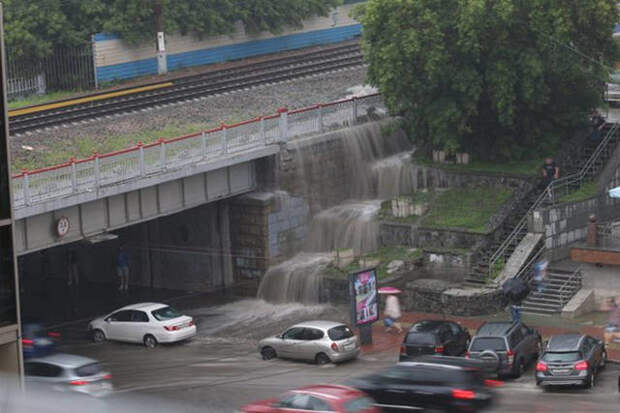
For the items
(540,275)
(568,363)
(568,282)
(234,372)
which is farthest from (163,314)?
(568,363)

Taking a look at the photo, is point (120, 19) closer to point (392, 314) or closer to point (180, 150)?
point (180, 150)

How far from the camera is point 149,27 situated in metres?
57.1

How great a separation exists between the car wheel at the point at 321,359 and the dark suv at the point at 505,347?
4260mm

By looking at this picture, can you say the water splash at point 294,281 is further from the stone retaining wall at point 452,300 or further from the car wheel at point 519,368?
the car wheel at point 519,368

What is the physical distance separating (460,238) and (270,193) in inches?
299

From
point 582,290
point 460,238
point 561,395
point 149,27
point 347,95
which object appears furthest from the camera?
point 149,27

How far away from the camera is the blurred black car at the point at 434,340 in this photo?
1131 inches

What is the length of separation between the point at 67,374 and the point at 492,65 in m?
21.4

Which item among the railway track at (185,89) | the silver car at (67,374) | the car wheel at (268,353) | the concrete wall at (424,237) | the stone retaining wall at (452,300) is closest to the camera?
the silver car at (67,374)

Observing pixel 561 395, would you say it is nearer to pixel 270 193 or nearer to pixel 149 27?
pixel 270 193

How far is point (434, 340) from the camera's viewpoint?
94.6ft

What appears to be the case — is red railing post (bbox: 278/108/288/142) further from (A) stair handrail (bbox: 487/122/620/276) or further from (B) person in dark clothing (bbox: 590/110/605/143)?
(B) person in dark clothing (bbox: 590/110/605/143)

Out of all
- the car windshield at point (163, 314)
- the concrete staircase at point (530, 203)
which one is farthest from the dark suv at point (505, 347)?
the car windshield at point (163, 314)

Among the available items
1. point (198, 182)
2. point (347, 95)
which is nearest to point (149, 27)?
point (347, 95)
